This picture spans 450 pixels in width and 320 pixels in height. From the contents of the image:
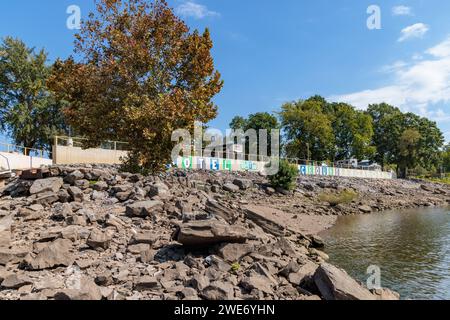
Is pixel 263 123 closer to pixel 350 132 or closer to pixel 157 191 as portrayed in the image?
pixel 350 132

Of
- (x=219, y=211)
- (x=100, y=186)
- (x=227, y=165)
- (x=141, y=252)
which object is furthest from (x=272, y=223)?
(x=227, y=165)

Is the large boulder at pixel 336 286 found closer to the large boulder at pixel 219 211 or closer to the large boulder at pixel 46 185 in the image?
the large boulder at pixel 219 211

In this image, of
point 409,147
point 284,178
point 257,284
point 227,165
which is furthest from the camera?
point 409,147

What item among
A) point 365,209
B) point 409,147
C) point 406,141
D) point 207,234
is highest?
point 406,141

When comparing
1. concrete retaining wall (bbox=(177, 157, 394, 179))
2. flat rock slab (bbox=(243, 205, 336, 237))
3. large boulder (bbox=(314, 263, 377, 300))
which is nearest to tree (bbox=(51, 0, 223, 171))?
flat rock slab (bbox=(243, 205, 336, 237))

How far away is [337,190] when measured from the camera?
40.9m

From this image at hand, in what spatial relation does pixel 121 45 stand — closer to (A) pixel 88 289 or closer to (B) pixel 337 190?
(A) pixel 88 289

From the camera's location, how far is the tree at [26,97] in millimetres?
44672

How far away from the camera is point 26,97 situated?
152 ft

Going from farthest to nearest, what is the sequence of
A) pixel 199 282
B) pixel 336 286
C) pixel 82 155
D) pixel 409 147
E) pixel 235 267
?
pixel 409 147, pixel 82 155, pixel 235 267, pixel 199 282, pixel 336 286

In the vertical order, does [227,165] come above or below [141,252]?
above

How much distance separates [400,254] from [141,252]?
11.7m

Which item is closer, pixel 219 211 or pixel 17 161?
pixel 219 211

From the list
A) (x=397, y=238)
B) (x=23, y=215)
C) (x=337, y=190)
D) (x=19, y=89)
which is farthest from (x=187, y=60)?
(x=19, y=89)
